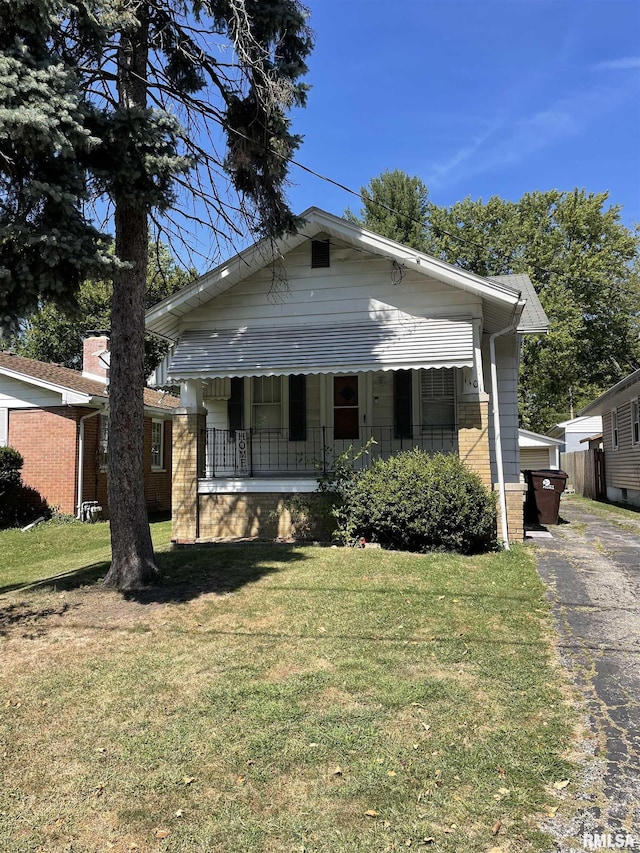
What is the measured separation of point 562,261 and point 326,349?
27.1 meters

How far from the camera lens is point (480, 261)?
109 ft

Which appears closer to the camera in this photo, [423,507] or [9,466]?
[423,507]

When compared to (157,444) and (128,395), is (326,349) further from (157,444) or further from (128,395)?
(157,444)

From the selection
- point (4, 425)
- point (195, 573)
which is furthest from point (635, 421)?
point (4, 425)

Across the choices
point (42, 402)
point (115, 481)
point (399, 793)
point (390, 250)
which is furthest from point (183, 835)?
point (42, 402)

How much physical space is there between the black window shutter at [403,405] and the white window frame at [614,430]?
12.2m

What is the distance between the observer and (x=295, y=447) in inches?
466

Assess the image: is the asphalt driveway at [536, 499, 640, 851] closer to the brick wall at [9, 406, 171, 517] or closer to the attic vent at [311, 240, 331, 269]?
the attic vent at [311, 240, 331, 269]

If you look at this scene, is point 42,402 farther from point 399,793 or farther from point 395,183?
point 395,183

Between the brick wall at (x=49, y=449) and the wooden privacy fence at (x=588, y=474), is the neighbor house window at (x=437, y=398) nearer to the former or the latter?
the brick wall at (x=49, y=449)

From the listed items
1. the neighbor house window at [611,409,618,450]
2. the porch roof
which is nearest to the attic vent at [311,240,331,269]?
the porch roof

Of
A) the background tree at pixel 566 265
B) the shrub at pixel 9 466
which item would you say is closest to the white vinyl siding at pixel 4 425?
the shrub at pixel 9 466

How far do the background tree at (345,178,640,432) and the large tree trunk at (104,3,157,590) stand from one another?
80.7 feet

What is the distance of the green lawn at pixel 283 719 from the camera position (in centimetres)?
277
